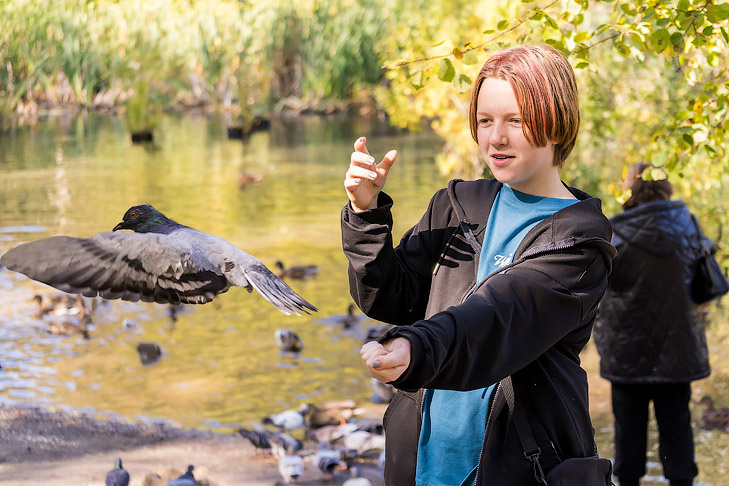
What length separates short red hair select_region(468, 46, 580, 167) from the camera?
1.85 meters

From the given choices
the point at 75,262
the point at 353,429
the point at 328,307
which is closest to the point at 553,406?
the point at 75,262

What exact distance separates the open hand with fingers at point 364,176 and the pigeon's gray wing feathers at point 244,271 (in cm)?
32

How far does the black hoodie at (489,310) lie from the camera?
1.65 meters

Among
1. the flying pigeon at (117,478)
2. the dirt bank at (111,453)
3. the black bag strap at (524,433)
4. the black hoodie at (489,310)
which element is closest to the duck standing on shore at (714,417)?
the dirt bank at (111,453)

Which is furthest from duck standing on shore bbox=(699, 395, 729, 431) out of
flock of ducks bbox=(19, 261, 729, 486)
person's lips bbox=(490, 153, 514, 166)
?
person's lips bbox=(490, 153, 514, 166)

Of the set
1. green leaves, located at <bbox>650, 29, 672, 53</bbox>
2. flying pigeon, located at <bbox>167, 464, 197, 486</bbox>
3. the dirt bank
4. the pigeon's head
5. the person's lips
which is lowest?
the dirt bank

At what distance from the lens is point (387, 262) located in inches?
80.7

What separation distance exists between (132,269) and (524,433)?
39.5 inches

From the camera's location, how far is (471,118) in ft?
6.58

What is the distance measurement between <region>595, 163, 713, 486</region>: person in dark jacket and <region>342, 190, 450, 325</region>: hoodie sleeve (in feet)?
8.31

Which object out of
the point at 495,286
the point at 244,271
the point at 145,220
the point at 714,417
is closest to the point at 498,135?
the point at 495,286

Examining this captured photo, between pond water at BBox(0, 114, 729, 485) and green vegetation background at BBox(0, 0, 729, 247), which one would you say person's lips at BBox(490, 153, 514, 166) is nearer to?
green vegetation background at BBox(0, 0, 729, 247)

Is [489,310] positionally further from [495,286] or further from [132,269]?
[132,269]

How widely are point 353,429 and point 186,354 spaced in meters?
2.52
